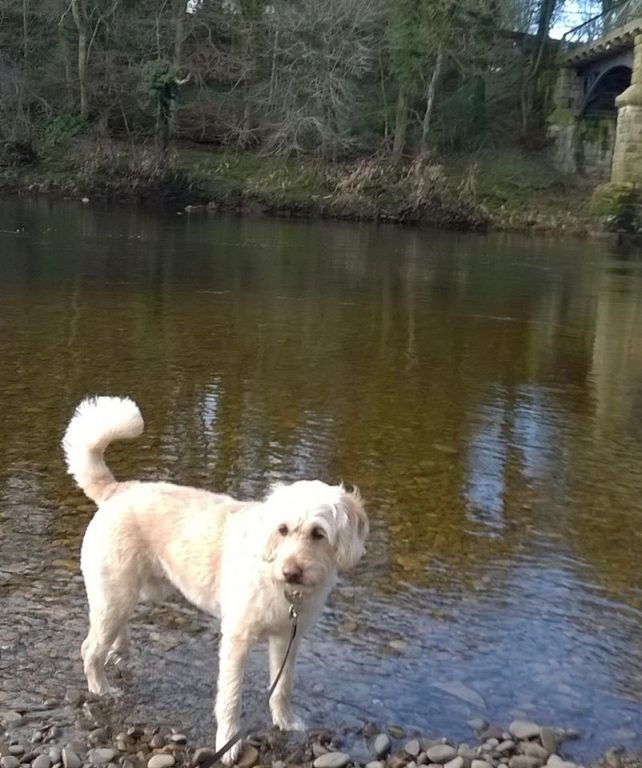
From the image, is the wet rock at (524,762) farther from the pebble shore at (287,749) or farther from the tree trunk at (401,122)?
the tree trunk at (401,122)

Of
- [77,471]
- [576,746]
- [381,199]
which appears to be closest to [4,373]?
[77,471]

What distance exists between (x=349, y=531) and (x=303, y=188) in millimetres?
39766

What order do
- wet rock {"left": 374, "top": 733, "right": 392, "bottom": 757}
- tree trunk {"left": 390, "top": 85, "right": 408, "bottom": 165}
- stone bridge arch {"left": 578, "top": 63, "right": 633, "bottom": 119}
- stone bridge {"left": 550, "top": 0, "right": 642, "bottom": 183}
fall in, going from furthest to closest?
stone bridge arch {"left": 578, "top": 63, "right": 633, "bottom": 119} → stone bridge {"left": 550, "top": 0, "right": 642, "bottom": 183} → tree trunk {"left": 390, "top": 85, "right": 408, "bottom": 165} → wet rock {"left": 374, "top": 733, "right": 392, "bottom": 757}

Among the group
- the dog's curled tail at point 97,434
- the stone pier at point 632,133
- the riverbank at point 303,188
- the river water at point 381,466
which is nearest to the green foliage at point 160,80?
the riverbank at point 303,188

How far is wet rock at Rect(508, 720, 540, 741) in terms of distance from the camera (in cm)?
439

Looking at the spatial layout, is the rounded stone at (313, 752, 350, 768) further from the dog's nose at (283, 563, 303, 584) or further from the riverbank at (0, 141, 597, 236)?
the riverbank at (0, 141, 597, 236)

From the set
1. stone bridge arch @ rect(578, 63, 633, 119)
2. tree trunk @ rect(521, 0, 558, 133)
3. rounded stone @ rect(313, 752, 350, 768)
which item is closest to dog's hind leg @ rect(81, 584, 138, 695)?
rounded stone @ rect(313, 752, 350, 768)

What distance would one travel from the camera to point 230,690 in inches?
165

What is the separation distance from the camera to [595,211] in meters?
41.5

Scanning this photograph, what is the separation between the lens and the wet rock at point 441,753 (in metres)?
4.12

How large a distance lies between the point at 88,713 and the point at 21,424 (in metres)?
4.90

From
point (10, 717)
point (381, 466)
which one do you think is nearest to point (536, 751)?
point (10, 717)

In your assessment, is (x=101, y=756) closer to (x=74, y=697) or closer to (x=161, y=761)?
(x=161, y=761)

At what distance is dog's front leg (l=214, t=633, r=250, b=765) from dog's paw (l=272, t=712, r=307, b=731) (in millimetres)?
254
